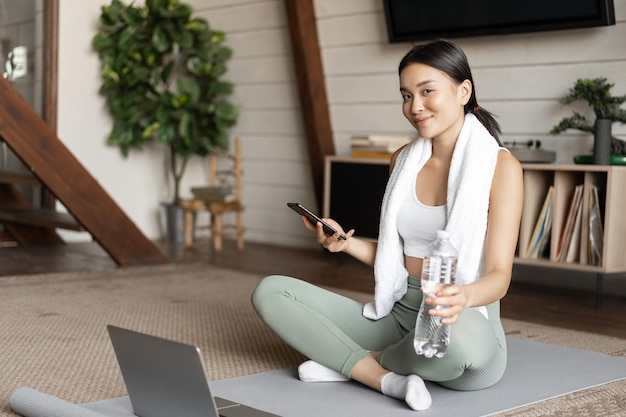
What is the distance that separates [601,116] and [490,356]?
6.10ft

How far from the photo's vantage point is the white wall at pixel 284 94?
395cm

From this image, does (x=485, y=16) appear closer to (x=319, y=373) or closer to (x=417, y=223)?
(x=417, y=223)

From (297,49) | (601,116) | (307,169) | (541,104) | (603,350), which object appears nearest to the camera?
(603,350)

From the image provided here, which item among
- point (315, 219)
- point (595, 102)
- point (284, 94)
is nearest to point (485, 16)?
point (595, 102)

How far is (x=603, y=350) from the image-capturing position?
2.65 metres

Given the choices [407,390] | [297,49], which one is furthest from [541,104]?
[407,390]

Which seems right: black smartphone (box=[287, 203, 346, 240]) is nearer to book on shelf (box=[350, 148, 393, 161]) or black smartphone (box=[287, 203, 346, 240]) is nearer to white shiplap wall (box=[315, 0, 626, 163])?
white shiplap wall (box=[315, 0, 626, 163])

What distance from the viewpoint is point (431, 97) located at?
1957mm

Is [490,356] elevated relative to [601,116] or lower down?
lower down

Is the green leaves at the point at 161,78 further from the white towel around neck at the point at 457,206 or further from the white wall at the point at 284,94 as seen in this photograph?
the white towel around neck at the point at 457,206

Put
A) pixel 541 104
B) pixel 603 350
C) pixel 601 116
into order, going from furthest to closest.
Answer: pixel 541 104 < pixel 601 116 < pixel 603 350

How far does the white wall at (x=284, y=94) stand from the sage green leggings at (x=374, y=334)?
1.93 meters

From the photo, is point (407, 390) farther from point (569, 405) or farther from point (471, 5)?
point (471, 5)

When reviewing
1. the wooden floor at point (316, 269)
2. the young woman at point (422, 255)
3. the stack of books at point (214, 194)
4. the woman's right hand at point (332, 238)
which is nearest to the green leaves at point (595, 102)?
the wooden floor at point (316, 269)
